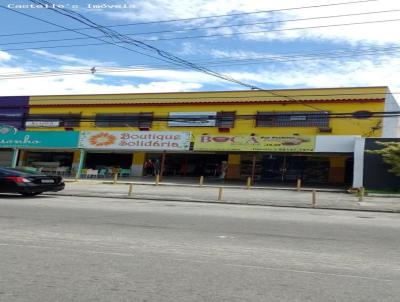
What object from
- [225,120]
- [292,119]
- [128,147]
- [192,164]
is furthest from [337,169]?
[128,147]

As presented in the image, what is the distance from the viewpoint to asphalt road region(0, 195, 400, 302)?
231 inches

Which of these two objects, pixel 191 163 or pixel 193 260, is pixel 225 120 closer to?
pixel 191 163

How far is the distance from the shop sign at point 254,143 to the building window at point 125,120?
269 inches

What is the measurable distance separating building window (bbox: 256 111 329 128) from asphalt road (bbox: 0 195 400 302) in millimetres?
24094

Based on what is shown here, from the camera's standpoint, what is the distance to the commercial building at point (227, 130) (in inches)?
1375

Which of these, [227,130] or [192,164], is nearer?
[227,130]

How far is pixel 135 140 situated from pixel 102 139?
308 cm


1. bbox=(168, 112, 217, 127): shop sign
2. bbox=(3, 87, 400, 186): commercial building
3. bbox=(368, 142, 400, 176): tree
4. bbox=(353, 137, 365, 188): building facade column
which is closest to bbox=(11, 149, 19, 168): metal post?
bbox=(3, 87, 400, 186): commercial building

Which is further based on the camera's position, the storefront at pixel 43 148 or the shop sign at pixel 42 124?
the shop sign at pixel 42 124

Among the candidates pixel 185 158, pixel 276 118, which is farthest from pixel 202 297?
pixel 185 158

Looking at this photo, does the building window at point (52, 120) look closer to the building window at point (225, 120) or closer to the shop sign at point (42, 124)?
the shop sign at point (42, 124)

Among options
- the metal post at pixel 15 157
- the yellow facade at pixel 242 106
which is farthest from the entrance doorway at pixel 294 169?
the metal post at pixel 15 157

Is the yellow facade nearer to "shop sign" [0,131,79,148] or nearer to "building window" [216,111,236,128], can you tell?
"building window" [216,111,236,128]

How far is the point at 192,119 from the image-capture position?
39656 mm
